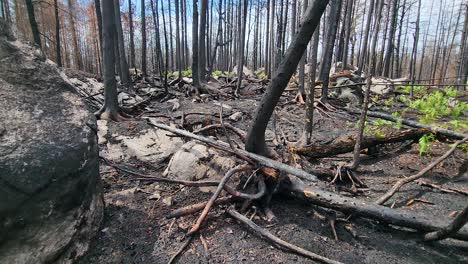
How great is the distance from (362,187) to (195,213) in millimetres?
2725

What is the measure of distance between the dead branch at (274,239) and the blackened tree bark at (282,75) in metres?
1.04

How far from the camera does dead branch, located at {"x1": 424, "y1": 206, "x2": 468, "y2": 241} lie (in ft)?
8.11

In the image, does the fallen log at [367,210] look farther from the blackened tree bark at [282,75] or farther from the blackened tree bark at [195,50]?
the blackened tree bark at [195,50]

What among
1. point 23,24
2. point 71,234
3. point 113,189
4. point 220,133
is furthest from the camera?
point 23,24

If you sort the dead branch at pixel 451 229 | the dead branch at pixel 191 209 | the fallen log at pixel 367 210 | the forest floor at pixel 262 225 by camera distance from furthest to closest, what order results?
the dead branch at pixel 191 209
the fallen log at pixel 367 210
the forest floor at pixel 262 225
the dead branch at pixel 451 229

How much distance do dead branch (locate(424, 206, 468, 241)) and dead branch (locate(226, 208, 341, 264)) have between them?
1.16m

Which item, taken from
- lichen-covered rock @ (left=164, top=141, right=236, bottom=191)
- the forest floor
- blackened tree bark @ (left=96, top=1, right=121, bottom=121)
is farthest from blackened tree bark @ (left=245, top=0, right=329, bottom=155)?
blackened tree bark @ (left=96, top=1, right=121, bottom=121)

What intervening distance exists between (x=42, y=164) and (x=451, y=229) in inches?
153

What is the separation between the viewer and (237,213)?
10.8 feet

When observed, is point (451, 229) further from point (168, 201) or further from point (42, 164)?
point (42, 164)

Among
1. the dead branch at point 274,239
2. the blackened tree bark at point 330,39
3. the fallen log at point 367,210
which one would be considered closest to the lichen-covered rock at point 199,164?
the dead branch at point 274,239

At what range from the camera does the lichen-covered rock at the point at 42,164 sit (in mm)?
2279

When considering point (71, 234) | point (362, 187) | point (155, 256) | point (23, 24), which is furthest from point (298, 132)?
point (23, 24)

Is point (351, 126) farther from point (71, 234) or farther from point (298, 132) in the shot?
point (71, 234)
